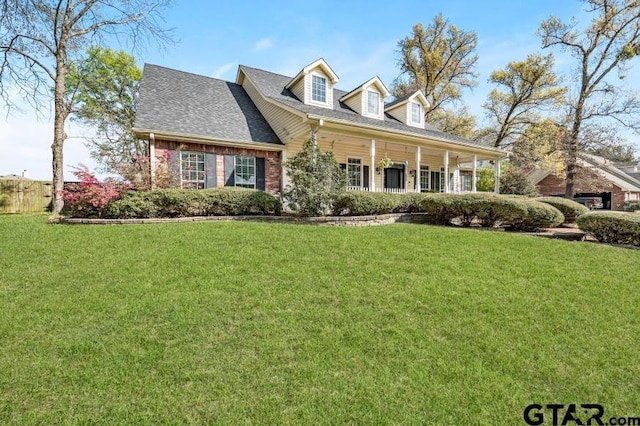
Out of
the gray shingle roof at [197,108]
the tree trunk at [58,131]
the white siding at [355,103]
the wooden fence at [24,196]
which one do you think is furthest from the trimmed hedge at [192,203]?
the white siding at [355,103]

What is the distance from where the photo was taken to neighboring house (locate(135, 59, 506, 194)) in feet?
36.8

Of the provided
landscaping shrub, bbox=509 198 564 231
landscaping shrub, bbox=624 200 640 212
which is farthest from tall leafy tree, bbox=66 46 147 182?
landscaping shrub, bbox=624 200 640 212

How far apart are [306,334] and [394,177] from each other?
14.9 m

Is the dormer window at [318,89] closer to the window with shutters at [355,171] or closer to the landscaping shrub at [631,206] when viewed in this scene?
the window with shutters at [355,171]

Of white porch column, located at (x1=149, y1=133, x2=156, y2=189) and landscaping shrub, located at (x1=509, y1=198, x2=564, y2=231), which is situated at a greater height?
white porch column, located at (x1=149, y1=133, x2=156, y2=189)

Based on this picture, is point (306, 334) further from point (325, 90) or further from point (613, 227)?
point (325, 90)

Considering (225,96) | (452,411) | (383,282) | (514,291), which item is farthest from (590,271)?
(225,96)

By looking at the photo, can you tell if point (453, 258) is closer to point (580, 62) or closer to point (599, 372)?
point (599, 372)

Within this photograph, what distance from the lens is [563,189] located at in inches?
1066

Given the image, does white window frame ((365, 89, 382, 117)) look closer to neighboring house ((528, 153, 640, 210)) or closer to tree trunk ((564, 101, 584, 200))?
tree trunk ((564, 101, 584, 200))

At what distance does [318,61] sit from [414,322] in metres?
13.6

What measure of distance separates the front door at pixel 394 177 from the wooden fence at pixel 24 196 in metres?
15.9

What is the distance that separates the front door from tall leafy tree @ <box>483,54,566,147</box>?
13259 millimetres

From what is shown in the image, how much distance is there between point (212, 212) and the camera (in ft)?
29.9
